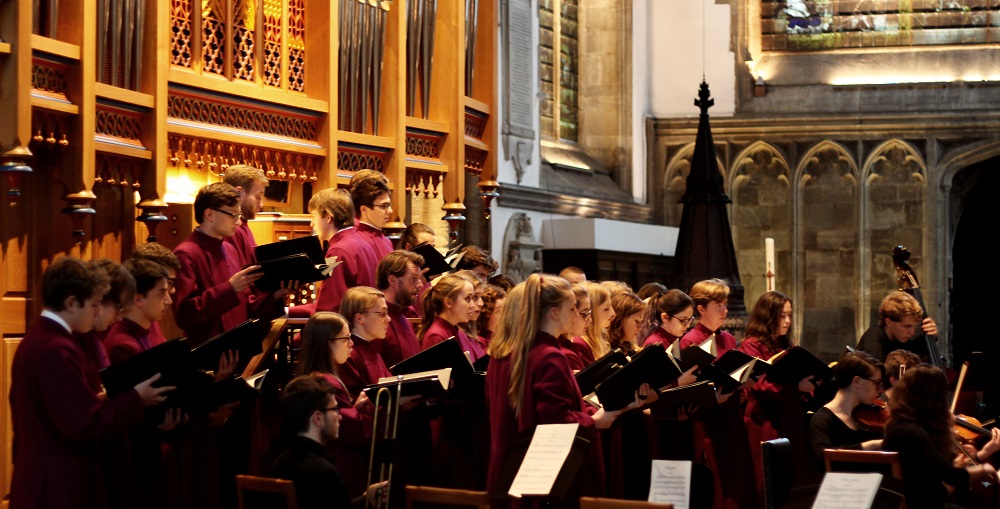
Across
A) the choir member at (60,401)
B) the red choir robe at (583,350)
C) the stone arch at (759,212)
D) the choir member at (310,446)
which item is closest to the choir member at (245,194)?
the red choir robe at (583,350)

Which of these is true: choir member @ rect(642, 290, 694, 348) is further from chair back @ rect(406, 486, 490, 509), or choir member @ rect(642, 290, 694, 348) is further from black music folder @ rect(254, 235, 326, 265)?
chair back @ rect(406, 486, 490, 509)

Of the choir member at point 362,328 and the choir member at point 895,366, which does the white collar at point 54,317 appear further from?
the choir member at point 895,366

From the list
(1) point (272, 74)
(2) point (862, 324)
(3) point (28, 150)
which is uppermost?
(1) point (272, 74)

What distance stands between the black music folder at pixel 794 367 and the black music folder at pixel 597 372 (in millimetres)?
1400

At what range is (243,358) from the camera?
521 cm

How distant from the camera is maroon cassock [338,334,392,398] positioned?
5.78m

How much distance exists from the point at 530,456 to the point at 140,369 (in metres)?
1.33

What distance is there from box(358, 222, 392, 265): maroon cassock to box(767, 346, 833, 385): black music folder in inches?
78.3

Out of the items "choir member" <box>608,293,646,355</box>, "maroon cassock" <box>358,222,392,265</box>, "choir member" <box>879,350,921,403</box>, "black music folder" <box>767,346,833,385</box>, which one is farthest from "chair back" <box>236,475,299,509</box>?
"choir member" <box>879,350,921,403</box>

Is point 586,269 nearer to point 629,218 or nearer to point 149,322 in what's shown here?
point 629,218

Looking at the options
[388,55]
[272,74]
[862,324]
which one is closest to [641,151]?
[862,324]

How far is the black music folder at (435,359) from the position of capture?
Answer: 5.57 m

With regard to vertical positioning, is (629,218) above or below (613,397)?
above

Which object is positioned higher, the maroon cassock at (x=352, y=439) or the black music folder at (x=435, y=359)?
the black music folder at (x=435, y=359)
